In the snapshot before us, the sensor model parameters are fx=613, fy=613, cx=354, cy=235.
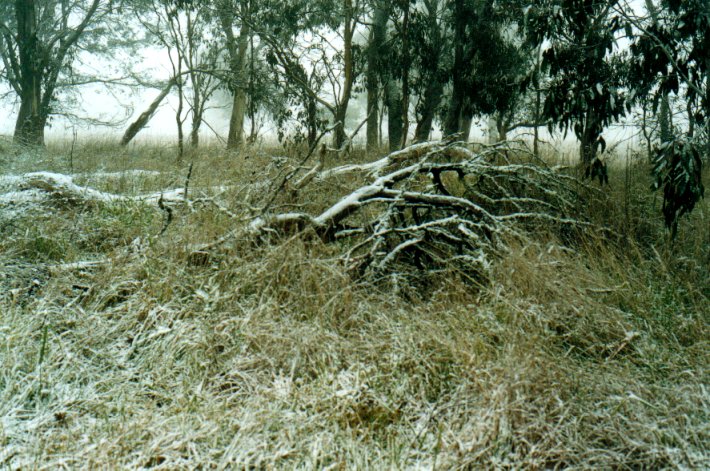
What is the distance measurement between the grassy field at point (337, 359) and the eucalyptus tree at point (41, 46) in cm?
1030

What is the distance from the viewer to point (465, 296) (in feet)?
11.7

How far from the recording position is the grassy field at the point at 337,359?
7.47ft

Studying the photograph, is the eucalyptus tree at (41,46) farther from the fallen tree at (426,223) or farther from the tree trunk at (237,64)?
the fallen tree at (426,223)

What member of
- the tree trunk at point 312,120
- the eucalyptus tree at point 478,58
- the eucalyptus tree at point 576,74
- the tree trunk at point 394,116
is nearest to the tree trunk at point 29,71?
the tree trunk at point 312,120

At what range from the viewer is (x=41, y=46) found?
14008mm

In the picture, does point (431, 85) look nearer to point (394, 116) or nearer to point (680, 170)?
point (394, 116)

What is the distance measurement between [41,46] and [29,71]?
73 cm

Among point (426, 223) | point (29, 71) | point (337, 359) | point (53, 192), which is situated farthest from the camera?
point (29, 71)

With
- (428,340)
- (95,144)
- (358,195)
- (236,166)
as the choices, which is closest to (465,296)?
(428,340)

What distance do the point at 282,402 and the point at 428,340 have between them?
29.8 inches

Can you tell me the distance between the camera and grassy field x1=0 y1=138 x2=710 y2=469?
228cm

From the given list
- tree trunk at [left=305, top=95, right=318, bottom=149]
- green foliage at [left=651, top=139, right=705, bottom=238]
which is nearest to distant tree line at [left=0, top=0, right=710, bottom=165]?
tree trunk at [left=305, top=95, right=318, bottom=149]

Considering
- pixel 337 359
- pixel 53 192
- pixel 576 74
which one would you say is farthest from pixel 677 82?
pixel 53 192

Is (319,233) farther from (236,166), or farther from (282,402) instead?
(236,166)
